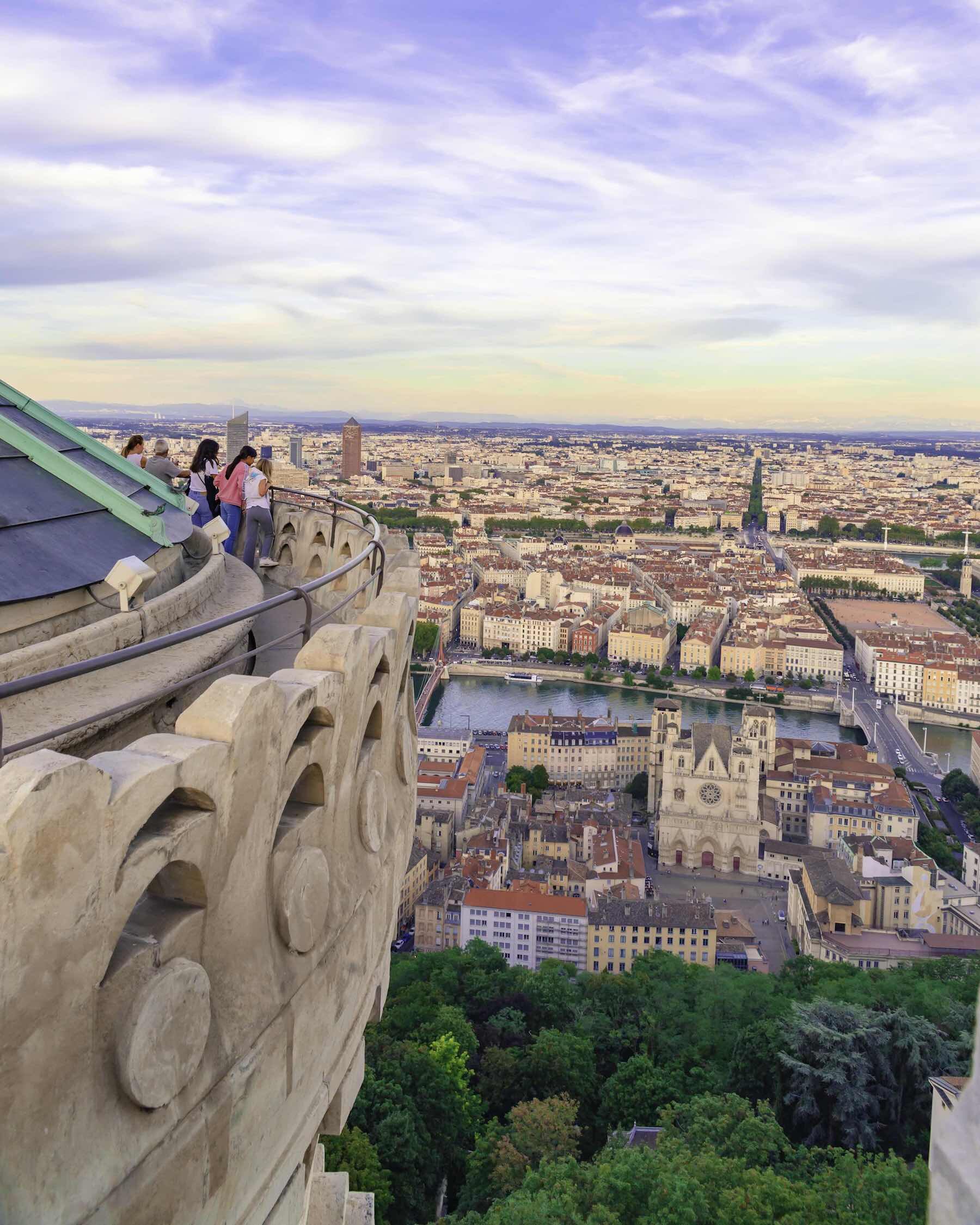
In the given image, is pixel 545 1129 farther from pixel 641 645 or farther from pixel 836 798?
pixel 641 645

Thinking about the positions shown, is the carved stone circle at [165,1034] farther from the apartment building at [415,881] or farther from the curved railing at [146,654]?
the apartment building at [415,881]

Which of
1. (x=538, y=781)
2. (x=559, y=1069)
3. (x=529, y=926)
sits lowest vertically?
(x=538, y=781)

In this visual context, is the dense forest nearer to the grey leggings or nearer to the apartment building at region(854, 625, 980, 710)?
the grey leggings

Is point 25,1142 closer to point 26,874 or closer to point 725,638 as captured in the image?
point 26,874

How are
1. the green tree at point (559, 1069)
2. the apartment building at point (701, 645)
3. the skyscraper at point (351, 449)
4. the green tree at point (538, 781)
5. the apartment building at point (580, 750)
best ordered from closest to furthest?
the green tree at point (559, 1069) → the green tree at point (538, 781) → the apartment building at point (580, 750) → the apartment building at point (701, 645) → the skyscraper at point (351, 449)

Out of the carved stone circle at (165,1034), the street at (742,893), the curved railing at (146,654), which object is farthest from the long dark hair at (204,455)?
the street at (742,893)

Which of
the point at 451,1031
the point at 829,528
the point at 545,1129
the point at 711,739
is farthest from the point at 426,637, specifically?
the point at 829,528
